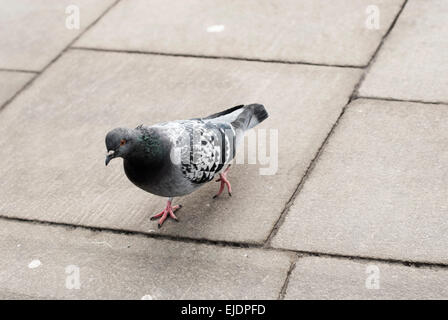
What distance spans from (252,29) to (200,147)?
263cm

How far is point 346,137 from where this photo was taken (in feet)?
18.6

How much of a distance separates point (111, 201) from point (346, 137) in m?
1.79

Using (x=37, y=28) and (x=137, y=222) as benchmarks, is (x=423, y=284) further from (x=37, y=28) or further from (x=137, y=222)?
(x=37, y=28)

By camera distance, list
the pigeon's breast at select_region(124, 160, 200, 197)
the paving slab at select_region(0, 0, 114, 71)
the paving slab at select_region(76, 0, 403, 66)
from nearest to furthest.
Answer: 1. the pigeon's breast at select_region(124, 160, 200, 197)
2. the paving slab at select_region(76, 0, 403, 66)
3. the paving slab at select_region(0, 0, 114, 71)

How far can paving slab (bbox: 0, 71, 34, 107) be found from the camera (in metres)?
6.68

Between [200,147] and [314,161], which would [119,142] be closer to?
[200,147]

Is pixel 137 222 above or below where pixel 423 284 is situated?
below

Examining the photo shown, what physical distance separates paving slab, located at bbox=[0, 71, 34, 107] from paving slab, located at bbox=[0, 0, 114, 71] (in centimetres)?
11

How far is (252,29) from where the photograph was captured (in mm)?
7176

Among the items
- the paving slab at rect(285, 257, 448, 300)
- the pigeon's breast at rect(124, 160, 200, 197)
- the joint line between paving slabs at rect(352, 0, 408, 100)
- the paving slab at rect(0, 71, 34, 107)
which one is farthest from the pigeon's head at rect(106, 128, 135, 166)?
the paving slab at rect(0, 71, 34, 107)

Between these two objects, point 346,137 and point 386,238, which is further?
point 346,137

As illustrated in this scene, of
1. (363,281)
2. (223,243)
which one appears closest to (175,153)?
(223,243)

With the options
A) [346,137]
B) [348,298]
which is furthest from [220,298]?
[346,137]

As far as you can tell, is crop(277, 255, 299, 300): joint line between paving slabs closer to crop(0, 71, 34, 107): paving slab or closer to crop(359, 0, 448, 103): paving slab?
crop(359, 0, 448, 103): paving slab
